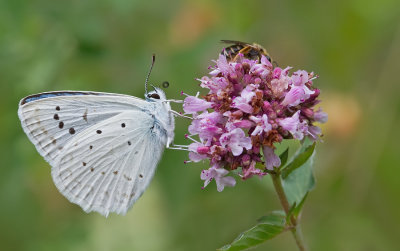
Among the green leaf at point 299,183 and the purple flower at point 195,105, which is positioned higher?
the purple flower at point 195,105

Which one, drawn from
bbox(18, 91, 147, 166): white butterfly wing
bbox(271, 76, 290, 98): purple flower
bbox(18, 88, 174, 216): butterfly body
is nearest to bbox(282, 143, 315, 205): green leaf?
bbox(271, 76, 290, 98): purple flower

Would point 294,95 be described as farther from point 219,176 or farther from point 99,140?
point 99,140

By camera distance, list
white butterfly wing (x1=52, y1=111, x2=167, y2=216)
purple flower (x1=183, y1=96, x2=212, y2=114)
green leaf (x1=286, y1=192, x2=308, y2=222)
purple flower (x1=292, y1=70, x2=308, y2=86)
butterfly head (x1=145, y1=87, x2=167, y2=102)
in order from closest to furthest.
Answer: green leaf (x1=286, y1=192, x2=308, y2=222), purple flower (x1=292, y1=70, x2=308, y2=86), purple flower (x1=183, y1=96, x2=212, y2=114), white butterfly wing (x1=52, y1=111, x2=167, y2=216), butterfly head (x1=145, y1=87, x2=167, y2=102)

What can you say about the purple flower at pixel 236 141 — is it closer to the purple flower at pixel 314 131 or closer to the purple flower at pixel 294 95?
the purple flower at pixel 294 95

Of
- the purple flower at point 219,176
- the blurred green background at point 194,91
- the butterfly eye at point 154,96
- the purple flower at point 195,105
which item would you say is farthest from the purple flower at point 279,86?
the blurred green background at point 194,91

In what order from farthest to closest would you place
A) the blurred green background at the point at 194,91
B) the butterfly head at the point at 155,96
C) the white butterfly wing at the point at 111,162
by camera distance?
the blurred green background at the point at 194,91 < the butterfly head at the point at 155,96 < the white butterfly wing at the point at 111,162

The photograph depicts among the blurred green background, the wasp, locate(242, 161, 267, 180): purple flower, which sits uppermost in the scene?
the wasp

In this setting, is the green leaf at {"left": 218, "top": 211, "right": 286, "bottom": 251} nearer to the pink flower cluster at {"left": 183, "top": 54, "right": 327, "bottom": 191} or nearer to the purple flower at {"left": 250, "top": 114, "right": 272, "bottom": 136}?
the pink flower cluster at {"left": 183, "top": 54, "right": 327, "bottom": 191}

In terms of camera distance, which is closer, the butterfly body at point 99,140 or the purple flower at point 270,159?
the purple flower at point 270,159
